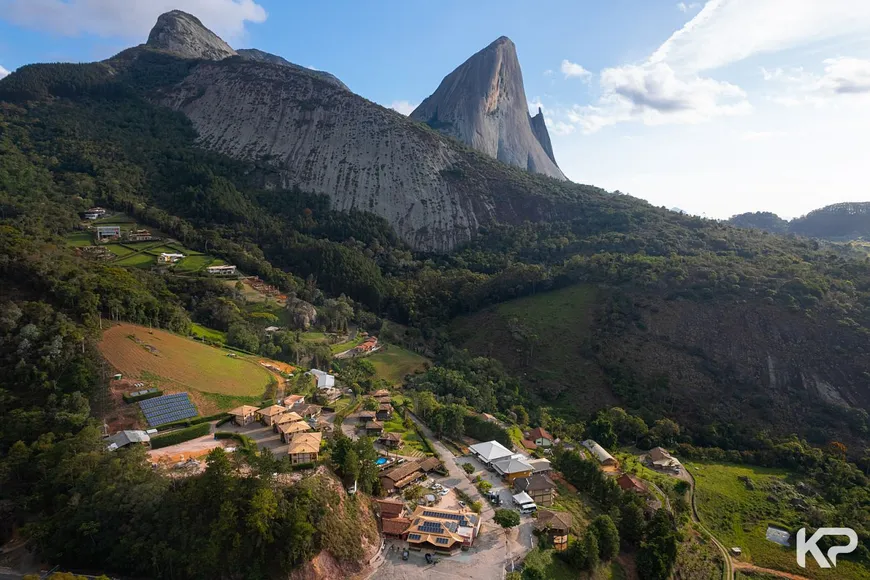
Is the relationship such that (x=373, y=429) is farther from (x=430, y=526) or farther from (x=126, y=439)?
(x=126, y=439)

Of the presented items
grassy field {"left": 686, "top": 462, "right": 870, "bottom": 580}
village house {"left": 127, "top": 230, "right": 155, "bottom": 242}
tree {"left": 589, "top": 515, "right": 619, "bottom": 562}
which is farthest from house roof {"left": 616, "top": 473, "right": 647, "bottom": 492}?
village house {"left": 127, "top": 230, "right": 155, "bottom": 242}

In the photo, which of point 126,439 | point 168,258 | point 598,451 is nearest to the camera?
point 126,439

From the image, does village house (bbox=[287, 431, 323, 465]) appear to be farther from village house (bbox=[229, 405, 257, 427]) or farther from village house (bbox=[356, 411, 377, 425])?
village house (bbox=[356, 411, 377, 425])

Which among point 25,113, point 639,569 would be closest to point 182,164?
point 25,113

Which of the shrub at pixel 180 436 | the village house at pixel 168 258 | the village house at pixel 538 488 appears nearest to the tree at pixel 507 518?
the village house at pixel 538 488

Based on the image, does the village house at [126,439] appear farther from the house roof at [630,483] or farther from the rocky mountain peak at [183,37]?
the rocky mountain peak at [183,37]

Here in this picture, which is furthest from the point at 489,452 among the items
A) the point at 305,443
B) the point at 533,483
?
the point at 305,443
